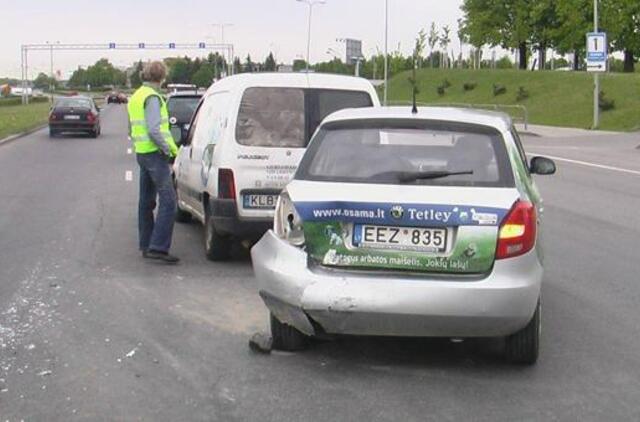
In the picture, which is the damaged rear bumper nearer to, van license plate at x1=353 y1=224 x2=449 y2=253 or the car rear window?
van license plate at x1=353 y1=224 x2=449 y2=253

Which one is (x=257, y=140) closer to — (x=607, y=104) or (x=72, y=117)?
(x=72, y=117)

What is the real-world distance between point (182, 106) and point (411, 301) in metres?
15.5

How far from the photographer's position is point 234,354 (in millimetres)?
5535

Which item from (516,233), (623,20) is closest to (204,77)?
(623,20)

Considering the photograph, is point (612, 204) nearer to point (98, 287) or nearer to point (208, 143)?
point (208, 143)

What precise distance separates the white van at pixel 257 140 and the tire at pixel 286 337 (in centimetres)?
265

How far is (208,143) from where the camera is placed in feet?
28.7

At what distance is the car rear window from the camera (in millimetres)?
8273

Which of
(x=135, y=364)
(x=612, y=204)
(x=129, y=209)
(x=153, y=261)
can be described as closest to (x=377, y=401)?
(x=135, y=364)

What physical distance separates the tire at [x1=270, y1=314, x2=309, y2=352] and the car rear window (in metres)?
2.95

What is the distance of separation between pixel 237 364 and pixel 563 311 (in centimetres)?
270

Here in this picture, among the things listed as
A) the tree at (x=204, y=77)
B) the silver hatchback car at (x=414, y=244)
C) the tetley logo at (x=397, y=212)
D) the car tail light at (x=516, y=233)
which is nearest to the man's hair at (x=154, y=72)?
the silver hatchback car at (x=414, y=244)

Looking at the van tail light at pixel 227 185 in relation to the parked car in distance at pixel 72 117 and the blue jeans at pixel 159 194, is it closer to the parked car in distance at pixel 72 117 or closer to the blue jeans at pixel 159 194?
the blue jeans at pixel 159 194

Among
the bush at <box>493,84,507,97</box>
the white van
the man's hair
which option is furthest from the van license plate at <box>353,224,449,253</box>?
the bush at <box>493,84,507,97</box>
